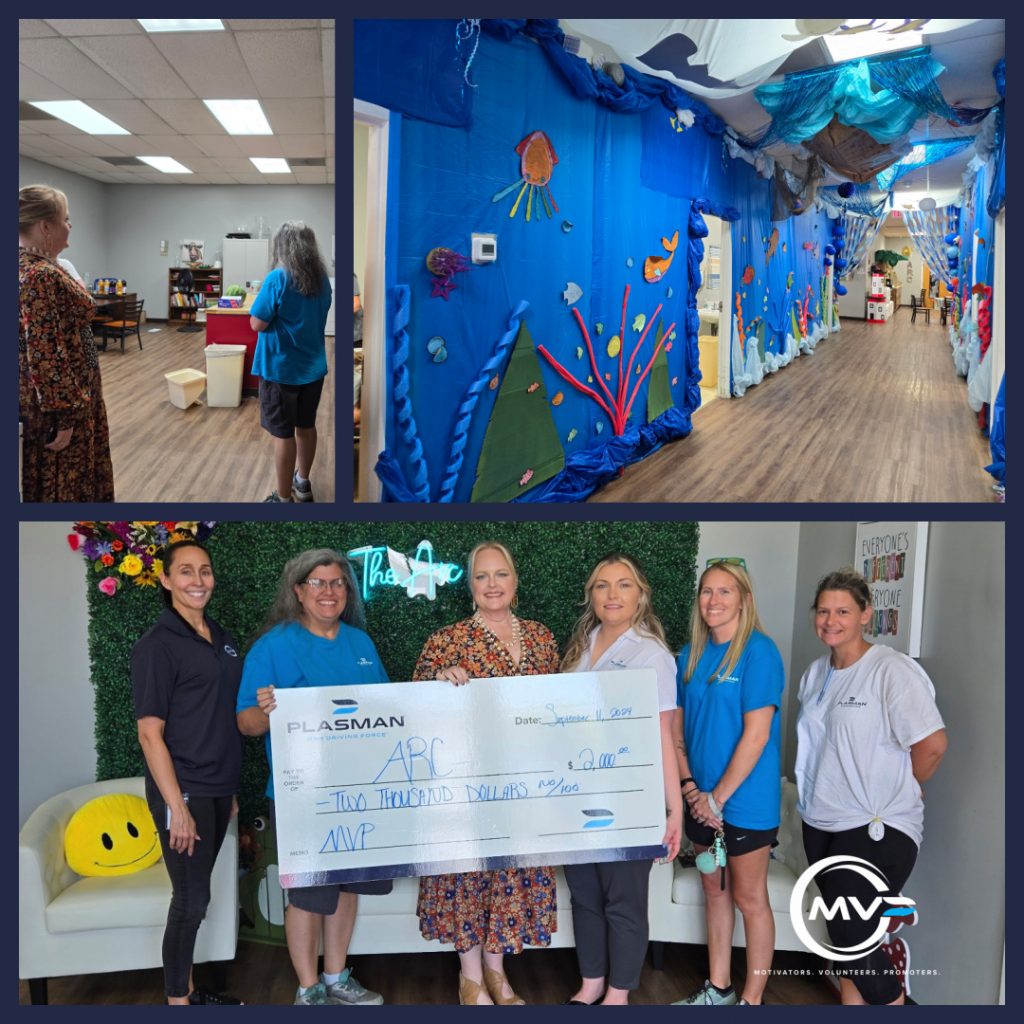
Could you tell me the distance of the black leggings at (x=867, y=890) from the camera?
2268 mm

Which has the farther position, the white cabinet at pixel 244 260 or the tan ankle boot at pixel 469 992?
the white cabinet at pixel 244 260

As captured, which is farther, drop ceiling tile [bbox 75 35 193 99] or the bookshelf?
the bookshelf

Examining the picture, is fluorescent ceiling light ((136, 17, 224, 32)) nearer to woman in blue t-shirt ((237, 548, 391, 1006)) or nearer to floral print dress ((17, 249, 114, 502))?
floral print dress ((17, 249, 114, 502))

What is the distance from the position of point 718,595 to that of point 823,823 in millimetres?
690

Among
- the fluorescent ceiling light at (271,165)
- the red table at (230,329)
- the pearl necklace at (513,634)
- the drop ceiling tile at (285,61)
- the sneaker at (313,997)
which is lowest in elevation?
the sneaker at (313,997)

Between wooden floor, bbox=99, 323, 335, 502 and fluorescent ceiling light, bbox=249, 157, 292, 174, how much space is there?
1486 mm

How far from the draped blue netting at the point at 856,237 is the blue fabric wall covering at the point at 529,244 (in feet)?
23.6

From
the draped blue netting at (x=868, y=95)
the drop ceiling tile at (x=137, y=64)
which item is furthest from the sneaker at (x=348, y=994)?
the draped blue netting at (x=868, y=95)

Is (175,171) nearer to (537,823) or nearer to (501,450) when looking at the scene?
(501,450)

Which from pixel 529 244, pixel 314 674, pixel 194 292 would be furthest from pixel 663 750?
pixel 194 292

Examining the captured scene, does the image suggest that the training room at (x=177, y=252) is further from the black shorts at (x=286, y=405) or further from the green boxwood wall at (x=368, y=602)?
the green boxwood wall at (x=368, y=602)

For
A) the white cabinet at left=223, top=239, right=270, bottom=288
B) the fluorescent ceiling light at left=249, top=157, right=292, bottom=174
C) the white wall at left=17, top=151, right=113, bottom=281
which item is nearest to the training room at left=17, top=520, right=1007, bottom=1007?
the fluorescent ceiling light at left=249, top=157, right=292, bottom=174

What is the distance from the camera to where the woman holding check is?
235 cm

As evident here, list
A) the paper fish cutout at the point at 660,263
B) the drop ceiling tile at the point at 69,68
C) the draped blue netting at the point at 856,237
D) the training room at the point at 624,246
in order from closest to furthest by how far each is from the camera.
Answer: the training room at the point at 624,246 < the drop ceiling tile at the point at 69,68 < the paper fish cutout at the point at 660,263 < the draped blue netting at the point at 856,237
